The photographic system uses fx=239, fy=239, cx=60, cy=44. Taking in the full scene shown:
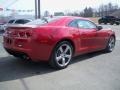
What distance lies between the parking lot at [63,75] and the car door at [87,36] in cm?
42

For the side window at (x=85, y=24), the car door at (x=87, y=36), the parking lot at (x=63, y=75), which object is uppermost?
the side window at (x=85, y=24)

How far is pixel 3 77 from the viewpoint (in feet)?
18.3

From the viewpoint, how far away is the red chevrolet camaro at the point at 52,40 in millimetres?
5828

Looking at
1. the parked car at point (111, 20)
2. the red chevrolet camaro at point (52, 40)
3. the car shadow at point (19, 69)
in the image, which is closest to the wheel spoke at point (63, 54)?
the red chevrolet camaro at point (52, 40)

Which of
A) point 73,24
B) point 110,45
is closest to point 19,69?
point 73,24

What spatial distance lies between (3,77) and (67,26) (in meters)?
2.24

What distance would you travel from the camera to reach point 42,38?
19.2 ft

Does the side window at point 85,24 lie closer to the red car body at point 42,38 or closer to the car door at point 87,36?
the car door at point 87,36

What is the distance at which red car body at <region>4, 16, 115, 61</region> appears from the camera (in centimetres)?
580

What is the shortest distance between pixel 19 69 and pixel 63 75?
4.16 feet

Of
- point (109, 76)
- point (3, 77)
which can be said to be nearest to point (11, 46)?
point (3, 77)

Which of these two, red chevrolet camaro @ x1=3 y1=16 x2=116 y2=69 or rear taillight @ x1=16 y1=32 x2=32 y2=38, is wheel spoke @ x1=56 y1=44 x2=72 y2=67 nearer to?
red chevrolet camaro @ x1=3 y1=16 x2=116 y2=69

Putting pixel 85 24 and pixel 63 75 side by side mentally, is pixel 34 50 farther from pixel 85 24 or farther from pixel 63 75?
pixel 85 24

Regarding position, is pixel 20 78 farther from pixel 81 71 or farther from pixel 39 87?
pixel 81 71
